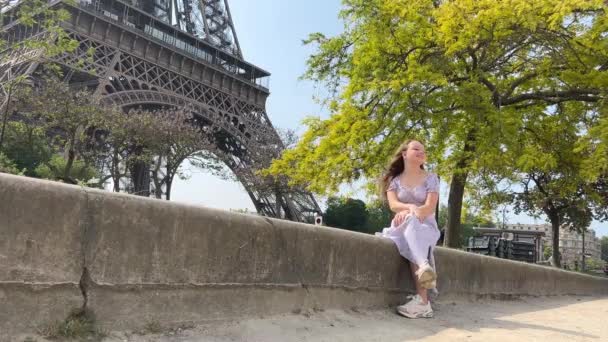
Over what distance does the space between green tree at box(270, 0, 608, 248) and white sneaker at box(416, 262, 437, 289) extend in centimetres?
631

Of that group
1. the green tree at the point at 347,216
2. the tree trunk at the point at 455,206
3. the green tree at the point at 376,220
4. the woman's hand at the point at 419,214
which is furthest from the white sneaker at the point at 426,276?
the green tree at the point at 376,220

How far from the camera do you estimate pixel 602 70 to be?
11398 millimetres

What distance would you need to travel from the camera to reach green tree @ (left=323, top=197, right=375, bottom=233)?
183 ft

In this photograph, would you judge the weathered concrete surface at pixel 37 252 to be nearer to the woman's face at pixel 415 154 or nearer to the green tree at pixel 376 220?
the woman's face at pixel 415 154

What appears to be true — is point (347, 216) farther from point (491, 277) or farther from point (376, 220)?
point (491, 277)

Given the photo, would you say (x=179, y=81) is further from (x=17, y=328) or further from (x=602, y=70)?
(x=17, y=328)

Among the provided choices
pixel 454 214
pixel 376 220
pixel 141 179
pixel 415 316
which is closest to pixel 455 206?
pixel 454 214

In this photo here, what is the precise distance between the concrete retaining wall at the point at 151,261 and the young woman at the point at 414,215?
49cm

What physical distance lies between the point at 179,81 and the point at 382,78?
31462 millimetres

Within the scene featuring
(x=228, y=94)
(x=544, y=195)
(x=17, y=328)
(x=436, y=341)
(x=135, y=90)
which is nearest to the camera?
(x=17, y=328)

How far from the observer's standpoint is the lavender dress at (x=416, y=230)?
180 inches

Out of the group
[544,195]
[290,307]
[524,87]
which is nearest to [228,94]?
[544,195]

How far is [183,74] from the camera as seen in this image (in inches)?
1597

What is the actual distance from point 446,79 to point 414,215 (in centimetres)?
673
